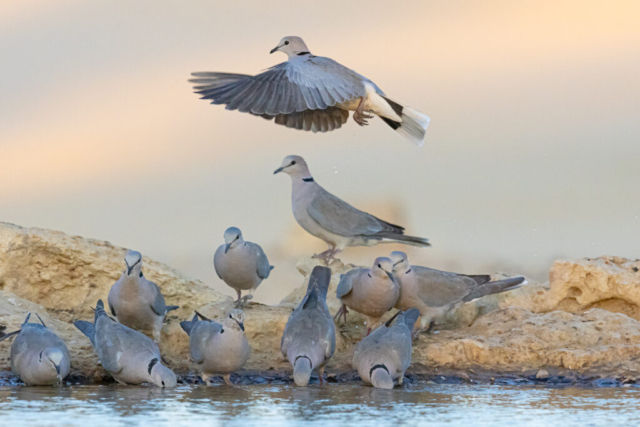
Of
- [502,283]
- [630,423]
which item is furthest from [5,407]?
[502,283]

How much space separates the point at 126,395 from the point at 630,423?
3466mm

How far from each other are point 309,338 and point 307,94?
2866mm

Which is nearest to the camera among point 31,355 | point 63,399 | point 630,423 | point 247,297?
point 630,423

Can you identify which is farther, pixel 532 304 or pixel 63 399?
pixel 532 304

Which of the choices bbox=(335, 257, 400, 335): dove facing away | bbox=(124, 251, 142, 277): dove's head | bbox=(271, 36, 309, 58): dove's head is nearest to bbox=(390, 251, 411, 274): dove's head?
bbox=(335, 257, 400, 335): dove facing away

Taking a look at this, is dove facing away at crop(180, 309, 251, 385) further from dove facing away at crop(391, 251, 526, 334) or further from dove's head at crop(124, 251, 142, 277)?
dove facing away at crop(391, 251, 526, 334)

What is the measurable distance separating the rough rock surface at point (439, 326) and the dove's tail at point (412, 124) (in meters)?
1.87

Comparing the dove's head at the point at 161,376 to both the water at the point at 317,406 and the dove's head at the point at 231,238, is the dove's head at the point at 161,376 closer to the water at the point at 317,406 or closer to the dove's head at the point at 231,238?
the water at the point at 317,406

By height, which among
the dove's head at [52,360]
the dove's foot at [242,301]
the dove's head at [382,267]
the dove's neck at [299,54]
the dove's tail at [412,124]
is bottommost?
the dove's head at [52,360]

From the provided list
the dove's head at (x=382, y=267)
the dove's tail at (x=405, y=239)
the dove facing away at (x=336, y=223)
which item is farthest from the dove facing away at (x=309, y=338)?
the dove's tail at (x=405, y=239)

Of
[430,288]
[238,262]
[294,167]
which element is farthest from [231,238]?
[430,288]

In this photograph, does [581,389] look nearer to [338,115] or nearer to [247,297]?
[247,297]

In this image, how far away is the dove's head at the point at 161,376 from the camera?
285 inches

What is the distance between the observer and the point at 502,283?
29.5 feet
